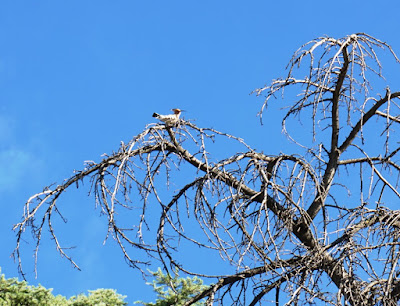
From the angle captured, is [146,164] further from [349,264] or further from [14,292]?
[14,292]

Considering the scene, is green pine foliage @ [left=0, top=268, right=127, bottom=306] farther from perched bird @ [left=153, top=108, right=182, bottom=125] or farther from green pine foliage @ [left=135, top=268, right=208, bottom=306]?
perched bird @ [left=153, top=108, right=182, bottom=125]

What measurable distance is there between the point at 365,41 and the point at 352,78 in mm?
496

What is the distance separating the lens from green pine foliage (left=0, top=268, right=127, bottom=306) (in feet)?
33.1

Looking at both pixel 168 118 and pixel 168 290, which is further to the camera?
pixel 168 290

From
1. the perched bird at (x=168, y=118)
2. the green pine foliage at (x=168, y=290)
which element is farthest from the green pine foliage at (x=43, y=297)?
the perched bird at (x=168, y=118)

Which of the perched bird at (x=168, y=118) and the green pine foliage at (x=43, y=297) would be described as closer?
the perched bird at (x=168, y=118)

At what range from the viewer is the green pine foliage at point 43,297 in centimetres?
1010

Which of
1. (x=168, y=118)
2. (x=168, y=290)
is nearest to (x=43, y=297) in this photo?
(x=168, y=290)

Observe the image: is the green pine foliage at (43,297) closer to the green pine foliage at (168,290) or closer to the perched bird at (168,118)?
the green pine foliage at (168,290)

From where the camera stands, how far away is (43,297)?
33.4 feet

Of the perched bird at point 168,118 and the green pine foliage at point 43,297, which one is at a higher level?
the green pine foliage at point 43,297

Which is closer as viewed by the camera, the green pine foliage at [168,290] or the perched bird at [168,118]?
the perched bird at [168,118]

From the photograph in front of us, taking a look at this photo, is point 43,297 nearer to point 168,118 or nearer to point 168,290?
point 168,290

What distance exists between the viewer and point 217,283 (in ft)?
20.0
